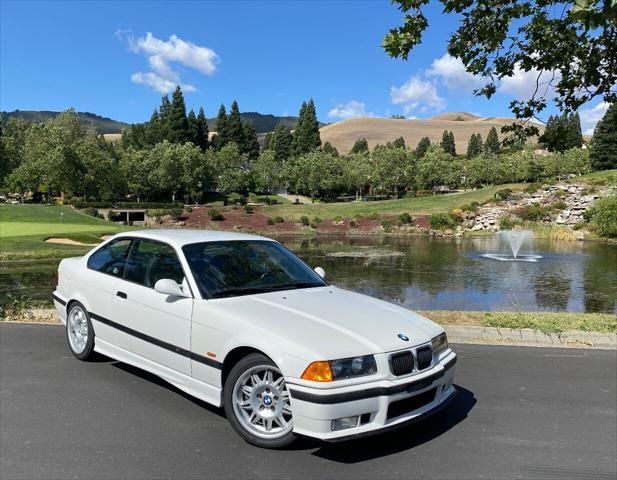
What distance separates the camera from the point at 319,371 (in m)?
3.69

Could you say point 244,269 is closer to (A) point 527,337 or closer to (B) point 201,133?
(A) point 527,337

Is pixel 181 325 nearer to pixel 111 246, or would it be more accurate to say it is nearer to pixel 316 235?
pixel 111 246

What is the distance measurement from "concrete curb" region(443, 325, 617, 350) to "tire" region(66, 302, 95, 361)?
474cm

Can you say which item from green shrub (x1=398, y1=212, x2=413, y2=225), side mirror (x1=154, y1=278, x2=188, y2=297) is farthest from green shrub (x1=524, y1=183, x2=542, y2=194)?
side mirror (x1=154, y1=278, x2=188, y2=297)

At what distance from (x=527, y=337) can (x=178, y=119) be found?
98545 mm

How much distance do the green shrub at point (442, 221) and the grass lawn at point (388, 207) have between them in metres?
4.52

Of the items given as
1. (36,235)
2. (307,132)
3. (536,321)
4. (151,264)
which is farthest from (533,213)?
(307,132)

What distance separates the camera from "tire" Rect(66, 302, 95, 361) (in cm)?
602

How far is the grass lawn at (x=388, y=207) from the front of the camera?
2339 inches

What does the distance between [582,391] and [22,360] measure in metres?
6.21

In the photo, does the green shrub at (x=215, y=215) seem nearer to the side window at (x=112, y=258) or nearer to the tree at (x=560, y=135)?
the tree at (x=560, y=135)

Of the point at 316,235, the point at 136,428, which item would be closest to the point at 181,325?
the point at 136,428

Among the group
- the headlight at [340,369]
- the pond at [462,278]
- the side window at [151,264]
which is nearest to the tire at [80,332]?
the side window at [151,264]

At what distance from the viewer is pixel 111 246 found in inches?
244
